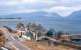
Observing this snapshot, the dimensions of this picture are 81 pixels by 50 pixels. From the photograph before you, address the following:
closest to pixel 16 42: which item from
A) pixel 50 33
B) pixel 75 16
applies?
pixel 50 33

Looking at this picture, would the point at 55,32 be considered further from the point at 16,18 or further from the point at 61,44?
the point at 16,18

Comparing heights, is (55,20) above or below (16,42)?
above

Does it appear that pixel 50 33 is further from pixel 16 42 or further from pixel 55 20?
pixel 16 42

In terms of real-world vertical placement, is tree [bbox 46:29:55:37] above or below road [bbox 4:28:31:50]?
above

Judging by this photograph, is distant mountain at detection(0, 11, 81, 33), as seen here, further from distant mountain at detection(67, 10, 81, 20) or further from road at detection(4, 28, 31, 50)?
road at detection(4, 28, 31, 50)

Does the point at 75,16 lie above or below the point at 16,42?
above

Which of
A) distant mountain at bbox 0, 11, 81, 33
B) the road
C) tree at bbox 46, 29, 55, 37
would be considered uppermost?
distant mountain at bbox 0, 11, 81, 33

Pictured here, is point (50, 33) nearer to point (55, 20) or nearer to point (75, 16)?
point (55, 20)

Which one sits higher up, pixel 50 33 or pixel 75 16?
pixel 75 16

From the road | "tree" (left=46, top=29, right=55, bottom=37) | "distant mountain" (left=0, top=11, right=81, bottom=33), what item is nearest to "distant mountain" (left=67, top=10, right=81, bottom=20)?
"distant mountain" (left=0, top=11, right=81, bottom=33)

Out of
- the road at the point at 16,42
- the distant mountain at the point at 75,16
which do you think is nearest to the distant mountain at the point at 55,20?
the distant mountain at the point at 75,16

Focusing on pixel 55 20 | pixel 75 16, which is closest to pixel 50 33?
pixel 55 20

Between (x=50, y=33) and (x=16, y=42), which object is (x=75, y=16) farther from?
(x=16, y=42)

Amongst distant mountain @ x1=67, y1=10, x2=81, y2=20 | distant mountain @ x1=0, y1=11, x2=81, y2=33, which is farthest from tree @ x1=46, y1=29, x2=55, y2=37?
distant mountain @ x1=67, y1=10, x2=81, y2=20
